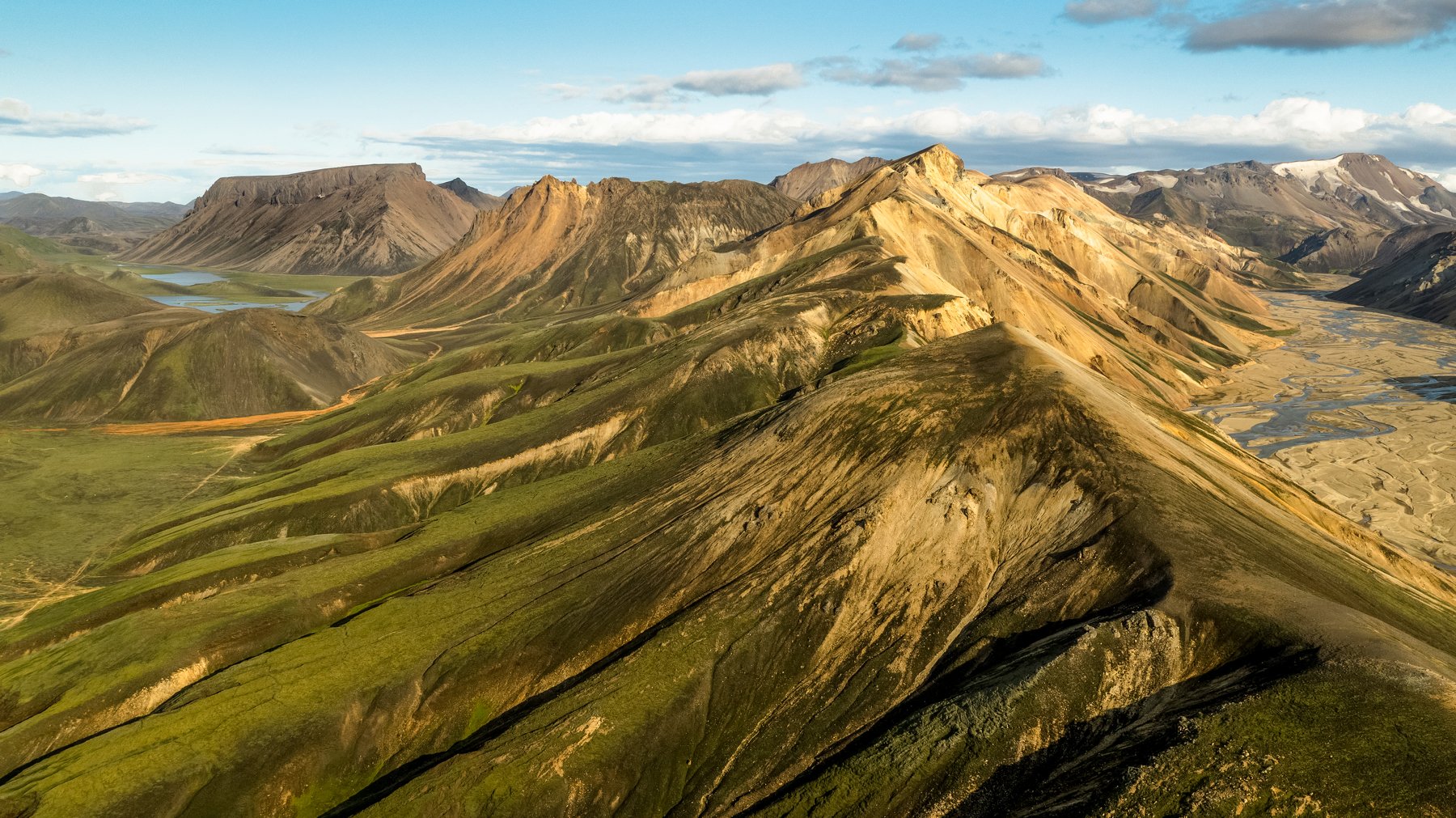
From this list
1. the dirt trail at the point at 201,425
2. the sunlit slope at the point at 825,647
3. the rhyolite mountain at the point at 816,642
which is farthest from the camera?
the dirt trail at the point at 201,425

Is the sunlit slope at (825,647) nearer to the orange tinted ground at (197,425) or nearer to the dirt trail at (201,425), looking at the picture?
the dirt trail at (201,425)

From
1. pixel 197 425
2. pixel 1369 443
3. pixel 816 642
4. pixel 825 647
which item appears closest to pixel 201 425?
pixel 197 425

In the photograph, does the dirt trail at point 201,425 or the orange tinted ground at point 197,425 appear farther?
the dirt trail at point 201,425

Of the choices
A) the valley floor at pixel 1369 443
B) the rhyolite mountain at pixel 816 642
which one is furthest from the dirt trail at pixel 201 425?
the valley floor at pixel 1369 443

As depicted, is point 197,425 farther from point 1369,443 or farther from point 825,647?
point 1369,443

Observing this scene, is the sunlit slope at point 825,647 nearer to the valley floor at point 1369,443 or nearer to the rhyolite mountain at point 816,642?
the rhyolite mountain at point 816,642

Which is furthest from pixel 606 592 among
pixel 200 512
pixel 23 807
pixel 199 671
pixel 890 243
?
pixel 890 243

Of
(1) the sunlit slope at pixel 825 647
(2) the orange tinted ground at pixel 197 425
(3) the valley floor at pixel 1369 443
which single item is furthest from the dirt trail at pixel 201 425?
(3) the valley floor at pixel 1369 443

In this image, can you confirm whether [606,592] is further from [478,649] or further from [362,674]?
[362,674]

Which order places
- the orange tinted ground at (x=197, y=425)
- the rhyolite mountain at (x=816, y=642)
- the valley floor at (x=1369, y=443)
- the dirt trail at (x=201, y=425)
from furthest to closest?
1. the dirt trail at (x=201, y=425)
2. the orange tinted ground at (x=197, y=425)
3. the valley floor at (x=1369, y=443)
4. the rhyolite mountain at (x=816, y=642)

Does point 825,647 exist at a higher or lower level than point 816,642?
lower

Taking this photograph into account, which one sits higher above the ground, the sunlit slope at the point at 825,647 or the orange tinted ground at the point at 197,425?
the sunlit slope at the point at 825,647
